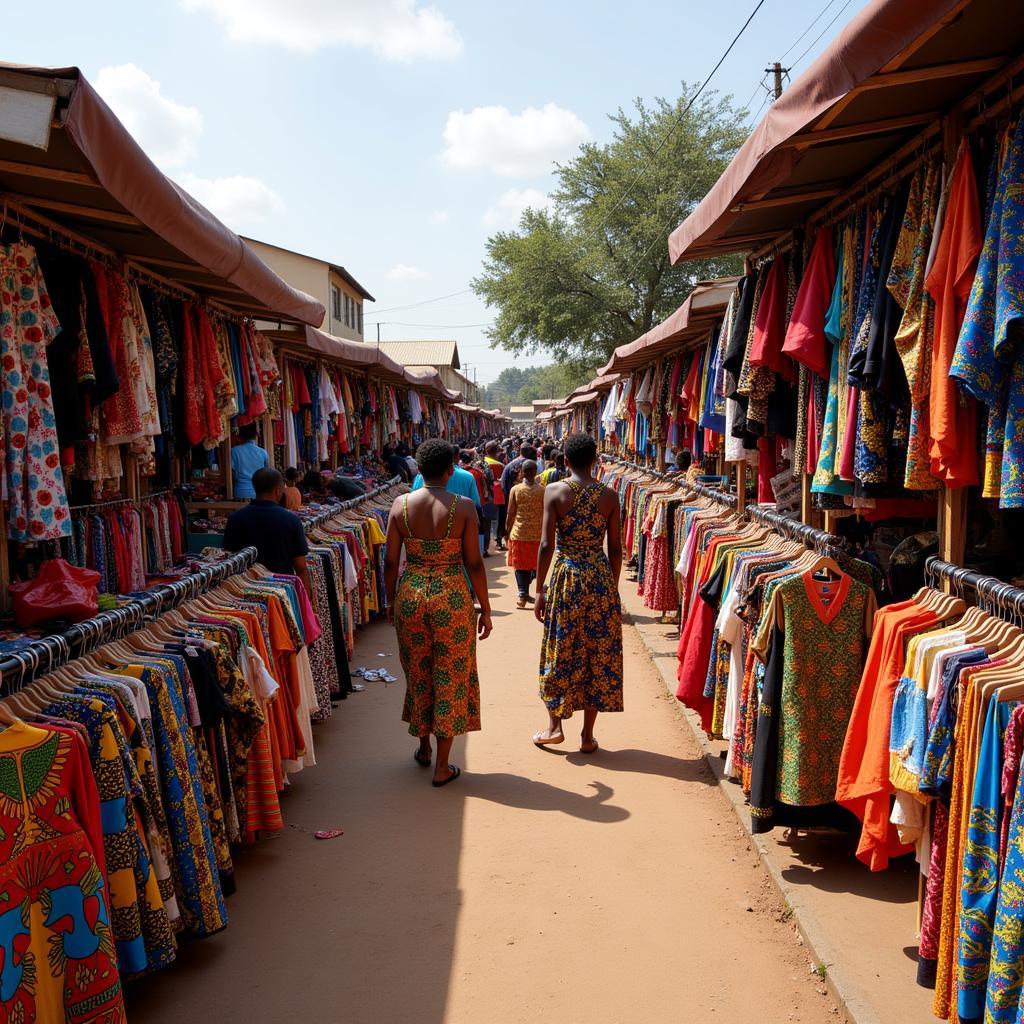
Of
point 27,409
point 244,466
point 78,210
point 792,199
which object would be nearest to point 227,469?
point 244,466

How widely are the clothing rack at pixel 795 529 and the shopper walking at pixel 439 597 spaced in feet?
6.17

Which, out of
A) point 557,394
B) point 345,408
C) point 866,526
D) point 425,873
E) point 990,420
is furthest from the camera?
point 557,394

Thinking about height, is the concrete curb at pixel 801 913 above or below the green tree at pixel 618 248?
below

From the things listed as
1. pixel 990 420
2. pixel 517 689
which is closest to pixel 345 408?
pixel 517 689

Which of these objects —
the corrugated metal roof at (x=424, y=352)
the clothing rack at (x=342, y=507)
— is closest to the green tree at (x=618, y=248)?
the corrugated metal roof at (x=424, y=352)

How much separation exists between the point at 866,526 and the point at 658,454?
7.32m

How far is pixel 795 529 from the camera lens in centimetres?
523

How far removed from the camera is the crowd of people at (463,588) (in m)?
5.68

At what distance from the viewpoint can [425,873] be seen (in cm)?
473

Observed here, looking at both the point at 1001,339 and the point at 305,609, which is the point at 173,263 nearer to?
the point at 305,609

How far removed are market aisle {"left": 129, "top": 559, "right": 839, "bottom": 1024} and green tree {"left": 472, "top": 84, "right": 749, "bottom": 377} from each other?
3148cm

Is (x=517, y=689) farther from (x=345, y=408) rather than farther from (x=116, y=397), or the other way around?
(x=345, y=408)

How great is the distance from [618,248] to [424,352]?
20771 millimetres

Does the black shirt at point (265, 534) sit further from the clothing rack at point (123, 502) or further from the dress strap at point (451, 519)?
the dress strap at point (451, 519)
